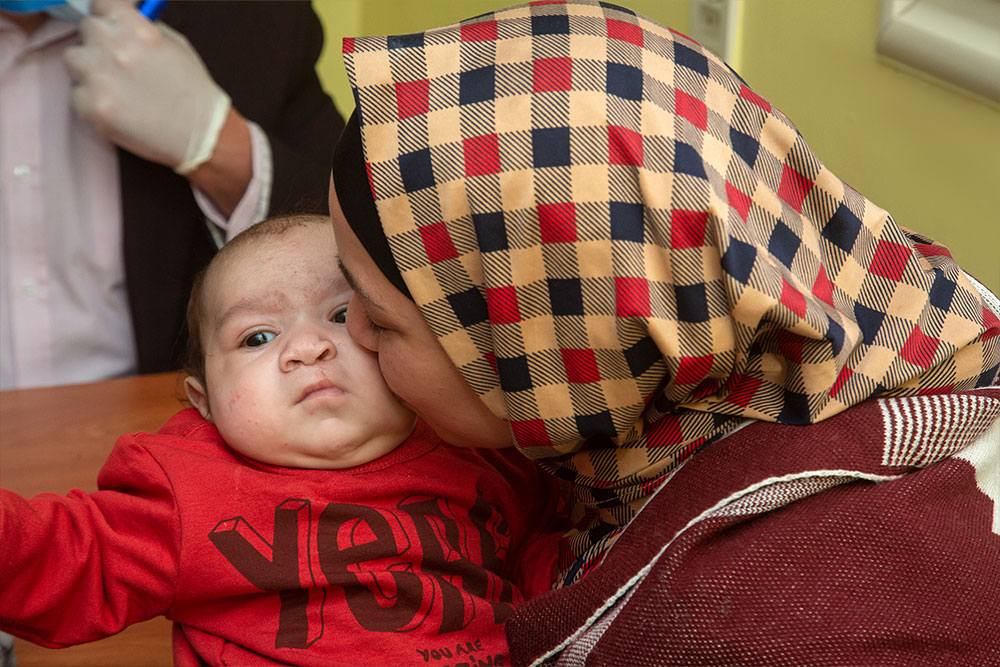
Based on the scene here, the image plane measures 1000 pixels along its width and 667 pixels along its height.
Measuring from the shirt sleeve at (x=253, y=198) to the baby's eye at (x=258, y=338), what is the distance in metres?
0.58

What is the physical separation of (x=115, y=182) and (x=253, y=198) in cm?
22

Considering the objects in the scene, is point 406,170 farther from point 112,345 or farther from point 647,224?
point 112,345

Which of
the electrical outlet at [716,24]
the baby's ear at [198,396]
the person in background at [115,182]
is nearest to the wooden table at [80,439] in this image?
→ the person in background at [115,182]

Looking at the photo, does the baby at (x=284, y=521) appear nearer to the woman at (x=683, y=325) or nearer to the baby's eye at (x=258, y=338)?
the baby's eye at (x=258, y=338)

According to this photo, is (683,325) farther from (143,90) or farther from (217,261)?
(143,90)

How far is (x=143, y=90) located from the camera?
138cm

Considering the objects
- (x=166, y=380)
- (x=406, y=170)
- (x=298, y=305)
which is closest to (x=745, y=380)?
(x=406, y=170)

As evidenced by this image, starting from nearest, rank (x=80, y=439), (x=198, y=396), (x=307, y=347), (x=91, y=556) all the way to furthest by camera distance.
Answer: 1. (x=91, y=556)
2. (x=307, y=347)
3. (x=198, y=396)
4. (x=80, y=439)

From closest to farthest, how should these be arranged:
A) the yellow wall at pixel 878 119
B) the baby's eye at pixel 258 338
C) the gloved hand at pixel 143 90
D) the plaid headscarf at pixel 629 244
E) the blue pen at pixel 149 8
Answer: the plaid headscarf at pixel 629 244, the baby's eye at pixel 258 338, the yellow wall at pixel 878 119, the gloved hand at pixel 143 90, the blue pen at pixel 149 8

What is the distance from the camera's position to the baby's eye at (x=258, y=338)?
0.93 meters

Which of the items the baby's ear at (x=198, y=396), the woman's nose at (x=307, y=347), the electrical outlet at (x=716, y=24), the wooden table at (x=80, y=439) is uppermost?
the electrical outlet at (x=716, y=24)

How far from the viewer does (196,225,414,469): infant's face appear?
877mm

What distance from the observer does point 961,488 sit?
2.43 feet

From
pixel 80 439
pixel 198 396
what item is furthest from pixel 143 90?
pixel 198 396
